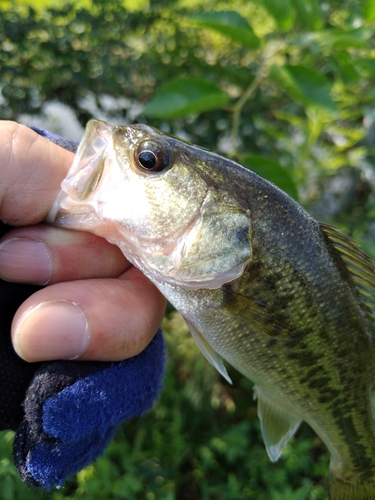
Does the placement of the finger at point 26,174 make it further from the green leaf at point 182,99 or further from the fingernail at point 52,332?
the green leaf at point 182,99

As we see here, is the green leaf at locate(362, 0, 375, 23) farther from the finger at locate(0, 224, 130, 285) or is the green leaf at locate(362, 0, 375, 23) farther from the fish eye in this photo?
the finger at locate(0, 224, 130, 285)

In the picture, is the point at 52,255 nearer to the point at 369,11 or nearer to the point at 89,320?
the point at 89,320

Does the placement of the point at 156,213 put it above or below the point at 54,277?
above

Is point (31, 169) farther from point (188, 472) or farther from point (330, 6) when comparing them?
point (330, 6)

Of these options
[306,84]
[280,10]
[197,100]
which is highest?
[280,10]

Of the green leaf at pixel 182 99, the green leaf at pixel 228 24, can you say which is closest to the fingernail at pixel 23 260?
the green leaf at pixel 182 99

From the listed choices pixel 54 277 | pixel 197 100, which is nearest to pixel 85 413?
pixel 54 277
